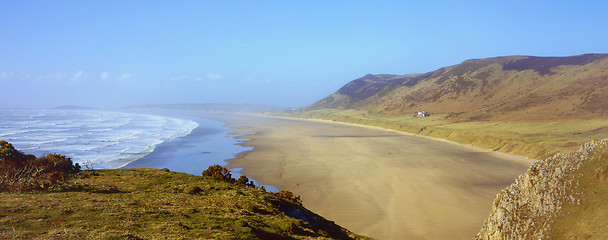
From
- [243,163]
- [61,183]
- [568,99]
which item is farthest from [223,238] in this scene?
[568,99]

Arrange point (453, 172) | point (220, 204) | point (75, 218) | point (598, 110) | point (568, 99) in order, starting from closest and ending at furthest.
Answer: point (75, 218)
point (220, 204)
point (453, 172)
point (598, 110)
point (568, 99)

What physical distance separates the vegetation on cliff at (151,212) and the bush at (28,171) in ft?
1.30

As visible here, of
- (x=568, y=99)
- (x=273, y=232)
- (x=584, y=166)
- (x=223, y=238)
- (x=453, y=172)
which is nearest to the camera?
(x=223, y=238)

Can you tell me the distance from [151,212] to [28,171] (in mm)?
6672

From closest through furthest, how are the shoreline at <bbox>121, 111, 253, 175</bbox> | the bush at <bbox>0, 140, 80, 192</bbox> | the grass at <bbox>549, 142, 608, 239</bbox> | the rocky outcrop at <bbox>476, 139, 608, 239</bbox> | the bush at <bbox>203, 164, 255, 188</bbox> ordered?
the grass at <bbox>549, 142, 608, 239</bbox> → the rocky outcrop at <bbox>476, 139, 608, 239</bbox> → the bush at <bbox>0, 140, 80, 192</bbox> → the bush at <bbox>203, 164, 255, 188</bbox> → the shoreline at <bbox>121, 111, 253, 175</bbox>

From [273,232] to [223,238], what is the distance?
1742 mm

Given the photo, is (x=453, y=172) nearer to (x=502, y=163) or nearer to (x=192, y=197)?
(x=502, y=163)

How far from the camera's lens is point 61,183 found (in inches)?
551

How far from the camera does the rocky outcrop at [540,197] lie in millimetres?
10602

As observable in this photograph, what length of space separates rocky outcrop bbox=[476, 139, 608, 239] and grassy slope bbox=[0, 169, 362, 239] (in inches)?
206

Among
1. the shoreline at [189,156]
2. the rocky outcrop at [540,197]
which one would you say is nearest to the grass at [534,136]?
the rocky outcrop at [540,197]

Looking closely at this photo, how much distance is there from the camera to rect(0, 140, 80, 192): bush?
42.8 ft

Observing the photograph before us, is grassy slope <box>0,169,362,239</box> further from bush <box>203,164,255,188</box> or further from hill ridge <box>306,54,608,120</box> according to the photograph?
hill ridge <box>306,54,608,120</box>

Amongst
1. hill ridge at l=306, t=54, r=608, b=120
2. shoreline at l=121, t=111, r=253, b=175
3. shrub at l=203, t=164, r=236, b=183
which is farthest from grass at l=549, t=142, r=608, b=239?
hill ridge at l=306, t=54, r=608, b=120
